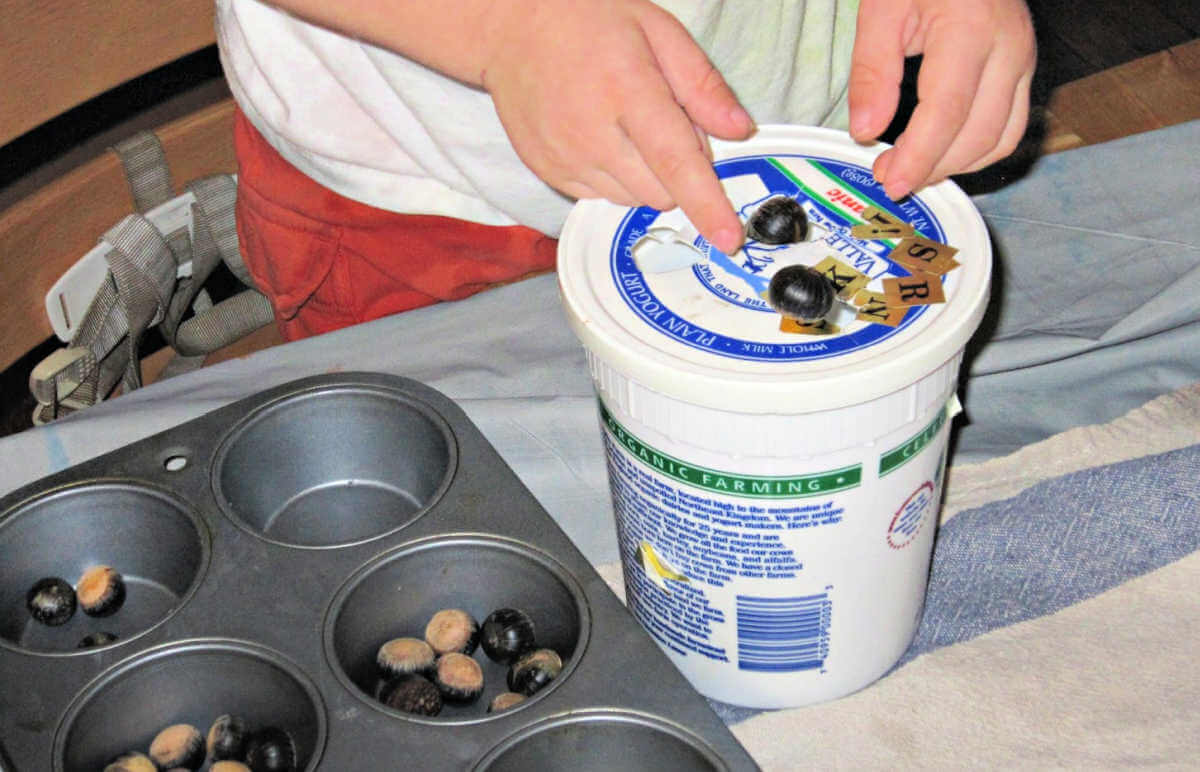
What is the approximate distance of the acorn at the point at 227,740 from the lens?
625 millimetres

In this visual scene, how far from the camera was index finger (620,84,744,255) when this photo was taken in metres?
0.58

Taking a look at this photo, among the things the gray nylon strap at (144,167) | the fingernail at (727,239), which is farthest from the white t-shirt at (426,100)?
the fingernail at (727,239)

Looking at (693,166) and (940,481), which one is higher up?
(693,166)

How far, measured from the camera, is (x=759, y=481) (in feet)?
1.80

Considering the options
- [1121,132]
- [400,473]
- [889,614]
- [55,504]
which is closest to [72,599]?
[55,504]

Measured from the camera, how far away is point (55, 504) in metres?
0.70

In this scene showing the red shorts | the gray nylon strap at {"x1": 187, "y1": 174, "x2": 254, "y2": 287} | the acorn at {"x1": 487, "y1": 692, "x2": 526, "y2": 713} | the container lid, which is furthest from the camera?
the gray nylon strap at {"x1": 187, "y1": 174, "x2": 254, "y2": 287}

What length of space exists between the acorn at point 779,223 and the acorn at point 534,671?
22cm

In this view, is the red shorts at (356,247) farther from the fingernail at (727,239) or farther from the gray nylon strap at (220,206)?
the fingernail at (727,239)

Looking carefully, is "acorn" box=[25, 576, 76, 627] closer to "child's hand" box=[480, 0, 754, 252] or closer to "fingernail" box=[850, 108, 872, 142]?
"child's hand" box=[480, 0, 754, 252]

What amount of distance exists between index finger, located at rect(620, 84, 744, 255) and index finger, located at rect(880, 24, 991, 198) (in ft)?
0.28

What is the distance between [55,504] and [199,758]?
6.4 inches

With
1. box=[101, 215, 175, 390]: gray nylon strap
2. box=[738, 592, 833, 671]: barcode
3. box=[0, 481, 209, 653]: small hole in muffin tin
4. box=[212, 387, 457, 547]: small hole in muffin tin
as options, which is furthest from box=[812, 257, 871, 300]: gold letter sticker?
box=[101, 215, 175, 390]: gray nylon strap

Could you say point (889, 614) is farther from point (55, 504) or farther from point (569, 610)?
point (55, 504)
